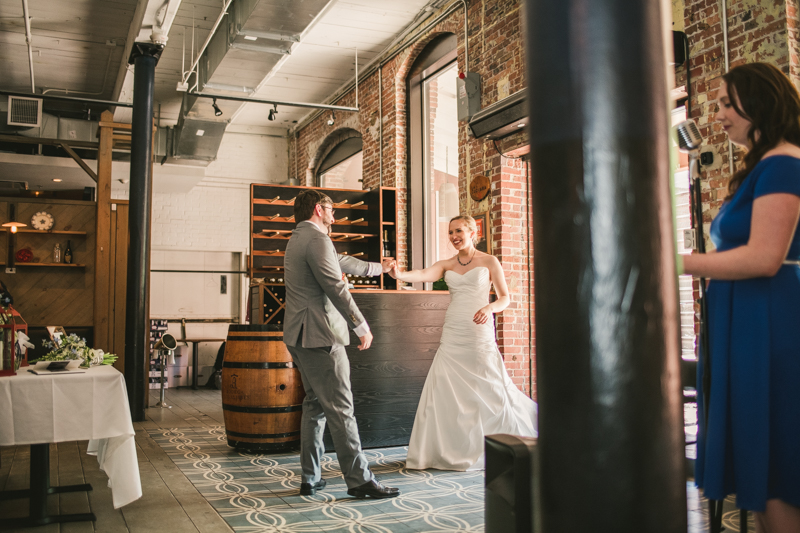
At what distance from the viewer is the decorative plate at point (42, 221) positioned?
302 inches

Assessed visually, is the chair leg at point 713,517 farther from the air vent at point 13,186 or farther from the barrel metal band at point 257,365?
the air vent at point 13,186

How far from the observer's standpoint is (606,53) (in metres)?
0.77

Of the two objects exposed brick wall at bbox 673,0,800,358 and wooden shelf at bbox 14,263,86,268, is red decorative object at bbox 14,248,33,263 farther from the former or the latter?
exposed brick wall at bbox 673,0,800,358

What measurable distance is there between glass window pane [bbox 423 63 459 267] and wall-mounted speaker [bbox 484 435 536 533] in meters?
6.86

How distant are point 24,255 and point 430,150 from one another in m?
5.13

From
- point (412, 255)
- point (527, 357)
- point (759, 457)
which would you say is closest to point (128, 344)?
point (412, 255)

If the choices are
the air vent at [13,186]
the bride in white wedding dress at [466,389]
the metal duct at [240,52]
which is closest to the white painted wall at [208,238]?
the air vent at [13,186]

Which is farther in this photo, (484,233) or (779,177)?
(484,233)

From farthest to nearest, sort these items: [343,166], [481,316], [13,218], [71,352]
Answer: [343,166]
[13,218]
[481,316]
[71,352]

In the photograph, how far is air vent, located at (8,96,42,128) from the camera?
27.3 feet

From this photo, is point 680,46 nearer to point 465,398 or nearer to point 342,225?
point 465,398

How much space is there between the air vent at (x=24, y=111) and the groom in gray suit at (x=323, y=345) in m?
6.60

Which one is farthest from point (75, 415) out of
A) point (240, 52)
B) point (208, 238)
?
point (208, 238)

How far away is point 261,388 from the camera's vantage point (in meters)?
4.55
